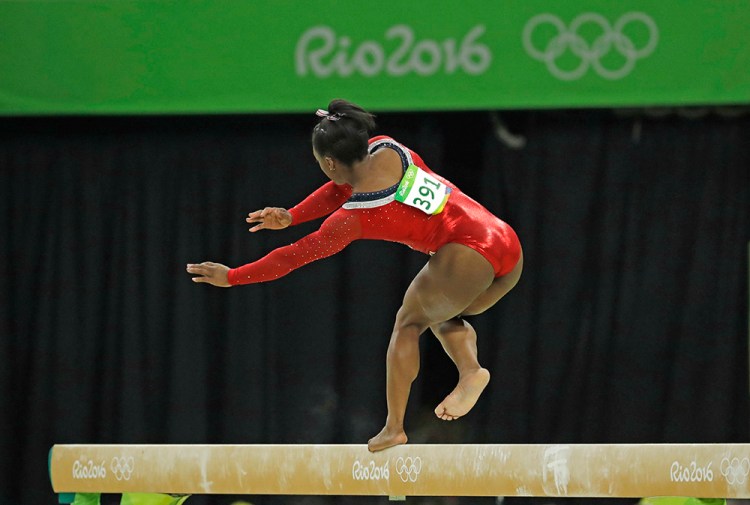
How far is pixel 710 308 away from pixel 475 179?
1.59 meters

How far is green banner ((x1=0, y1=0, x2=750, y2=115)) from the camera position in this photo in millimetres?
5758

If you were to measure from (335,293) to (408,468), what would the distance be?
247 cm

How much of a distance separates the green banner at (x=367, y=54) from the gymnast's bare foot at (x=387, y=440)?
2566 mm

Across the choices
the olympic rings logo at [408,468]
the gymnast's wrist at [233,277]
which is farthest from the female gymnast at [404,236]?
the olympic rings logo at [408,468]

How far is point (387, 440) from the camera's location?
3.83 metres

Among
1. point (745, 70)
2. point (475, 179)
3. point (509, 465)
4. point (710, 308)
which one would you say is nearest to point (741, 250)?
point (710, 308)

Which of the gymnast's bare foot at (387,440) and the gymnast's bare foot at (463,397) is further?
the gymnast's bare foot at (387,440)

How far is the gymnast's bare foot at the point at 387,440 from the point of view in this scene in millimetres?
3828


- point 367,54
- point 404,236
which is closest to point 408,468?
point 404,236

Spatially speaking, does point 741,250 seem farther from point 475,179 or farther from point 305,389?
point 305,389

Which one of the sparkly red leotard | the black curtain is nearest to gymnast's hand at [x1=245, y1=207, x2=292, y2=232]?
the sparkly red leotard

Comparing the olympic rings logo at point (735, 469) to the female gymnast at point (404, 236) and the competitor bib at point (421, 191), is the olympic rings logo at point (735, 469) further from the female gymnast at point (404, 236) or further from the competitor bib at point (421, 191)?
the competitor bib at point (421, 191)

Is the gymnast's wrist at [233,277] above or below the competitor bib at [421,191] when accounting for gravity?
below

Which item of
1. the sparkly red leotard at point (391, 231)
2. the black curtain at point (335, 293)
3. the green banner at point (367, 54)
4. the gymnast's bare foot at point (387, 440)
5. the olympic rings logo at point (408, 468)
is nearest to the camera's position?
the sparkly red leotard at point (391, 231)
